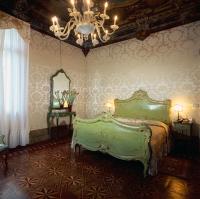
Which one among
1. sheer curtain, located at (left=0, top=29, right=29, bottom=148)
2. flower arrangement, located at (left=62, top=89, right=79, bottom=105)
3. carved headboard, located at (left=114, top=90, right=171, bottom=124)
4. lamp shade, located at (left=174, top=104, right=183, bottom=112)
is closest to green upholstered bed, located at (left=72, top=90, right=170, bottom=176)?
carved headboard, located at (left=114, top=90, right=171, bottom=124)

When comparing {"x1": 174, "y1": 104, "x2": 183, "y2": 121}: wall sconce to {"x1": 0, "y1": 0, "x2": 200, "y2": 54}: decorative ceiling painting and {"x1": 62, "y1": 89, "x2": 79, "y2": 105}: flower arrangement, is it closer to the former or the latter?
{"x1": 0, "y1": 0, "x2": 200, "y2": 54}: decorative ceiling painting

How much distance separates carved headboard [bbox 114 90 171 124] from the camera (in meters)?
4.70

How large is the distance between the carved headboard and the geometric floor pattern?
3.81 feet

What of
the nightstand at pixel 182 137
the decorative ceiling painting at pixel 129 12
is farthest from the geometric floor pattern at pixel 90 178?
the decorative ceiling painting at pixel 129 12

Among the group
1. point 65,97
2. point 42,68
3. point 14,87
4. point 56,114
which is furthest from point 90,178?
point 42,68

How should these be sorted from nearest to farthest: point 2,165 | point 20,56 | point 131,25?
1. point 2,165
2. point 20,56
3. point 131,25

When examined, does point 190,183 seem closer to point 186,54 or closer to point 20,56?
point 186,54

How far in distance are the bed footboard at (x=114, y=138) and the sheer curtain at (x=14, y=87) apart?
1418mm

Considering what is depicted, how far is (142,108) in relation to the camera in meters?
5.10

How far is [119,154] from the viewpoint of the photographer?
344 cm

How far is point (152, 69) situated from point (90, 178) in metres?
3.52

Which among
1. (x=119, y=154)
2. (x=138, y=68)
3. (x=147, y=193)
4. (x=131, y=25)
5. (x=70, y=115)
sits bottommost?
(x=147, y=193)

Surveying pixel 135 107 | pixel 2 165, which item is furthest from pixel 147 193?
pixel 135 107

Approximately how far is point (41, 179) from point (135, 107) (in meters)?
3.27
